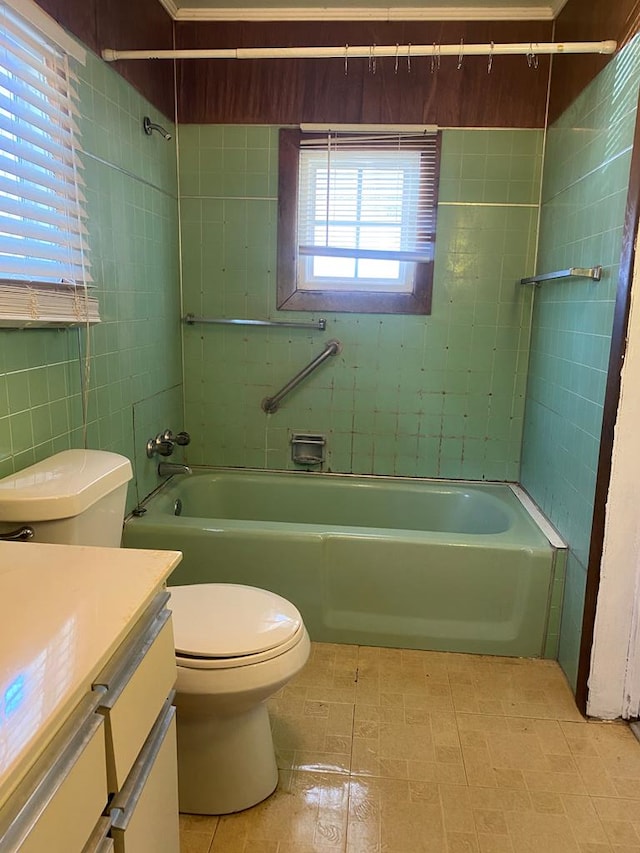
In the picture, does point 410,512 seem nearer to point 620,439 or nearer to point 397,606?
point 397,606

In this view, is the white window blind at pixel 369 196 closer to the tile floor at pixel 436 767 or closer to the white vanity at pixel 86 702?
the tile floor at pixel 436 767

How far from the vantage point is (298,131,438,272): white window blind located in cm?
268

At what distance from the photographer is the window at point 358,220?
2.68 meters

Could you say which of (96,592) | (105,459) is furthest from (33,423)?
(96,592)

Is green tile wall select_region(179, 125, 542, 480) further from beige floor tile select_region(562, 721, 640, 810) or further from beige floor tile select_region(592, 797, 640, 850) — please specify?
beige floor tile select_region(592, 797, 640, 850)

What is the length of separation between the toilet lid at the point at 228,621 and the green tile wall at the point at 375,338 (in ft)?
4.50

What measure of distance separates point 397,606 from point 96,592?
147cm

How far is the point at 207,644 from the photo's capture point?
141cm

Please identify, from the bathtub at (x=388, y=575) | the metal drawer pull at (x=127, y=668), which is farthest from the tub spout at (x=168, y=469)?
the metal drawer pull at (x=127, y=668)

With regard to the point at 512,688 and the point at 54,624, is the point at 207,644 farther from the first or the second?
the point at 512,688

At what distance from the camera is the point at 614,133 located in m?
1.85

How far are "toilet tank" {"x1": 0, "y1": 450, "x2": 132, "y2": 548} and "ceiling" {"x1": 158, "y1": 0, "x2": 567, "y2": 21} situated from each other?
6.63ft

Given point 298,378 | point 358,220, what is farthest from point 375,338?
point 358,220

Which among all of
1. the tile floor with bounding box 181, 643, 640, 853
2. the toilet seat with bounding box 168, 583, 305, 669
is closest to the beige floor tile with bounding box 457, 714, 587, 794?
the tile floor with bounding box 181, 643, 640, 853
